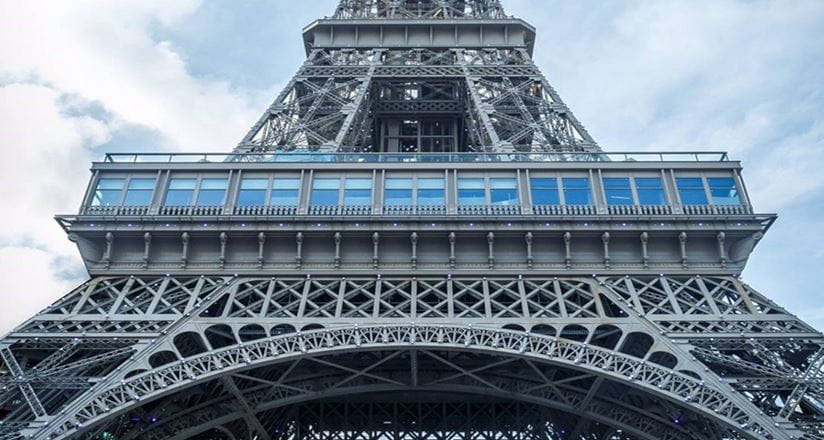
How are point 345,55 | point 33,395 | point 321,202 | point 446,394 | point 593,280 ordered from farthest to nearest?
1. point 345,55
2. point 446,394
3. point 321,202
4. point 593,280
5. point 33,395

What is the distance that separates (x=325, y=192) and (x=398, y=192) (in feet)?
9.12

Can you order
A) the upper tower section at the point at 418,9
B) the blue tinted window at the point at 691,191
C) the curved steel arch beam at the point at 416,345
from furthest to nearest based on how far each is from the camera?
1. the upper tower section at the point at 418,9
2. the blue tinted window at the point at 691,191
3. the curved steel arch beam at the point at 416,345

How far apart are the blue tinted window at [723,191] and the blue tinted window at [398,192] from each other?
1131 centimetres

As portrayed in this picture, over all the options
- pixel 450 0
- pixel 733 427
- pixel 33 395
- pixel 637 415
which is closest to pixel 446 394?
pixel 637 415

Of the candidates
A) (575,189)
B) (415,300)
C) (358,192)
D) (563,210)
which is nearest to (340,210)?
(358,192)

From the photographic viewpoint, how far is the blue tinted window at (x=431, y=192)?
2909 cm

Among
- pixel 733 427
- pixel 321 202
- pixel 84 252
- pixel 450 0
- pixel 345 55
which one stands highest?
pixel 450 0

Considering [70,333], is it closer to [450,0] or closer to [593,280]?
[593,280]

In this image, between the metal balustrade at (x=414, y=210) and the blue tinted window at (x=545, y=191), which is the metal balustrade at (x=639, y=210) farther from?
the blue tinted window at (x=545, y=191)

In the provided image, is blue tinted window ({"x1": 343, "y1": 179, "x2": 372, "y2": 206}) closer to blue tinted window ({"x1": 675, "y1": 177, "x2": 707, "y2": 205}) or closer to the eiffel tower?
the eiffel tower

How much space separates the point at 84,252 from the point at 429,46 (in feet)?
77.3

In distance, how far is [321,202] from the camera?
29156mm

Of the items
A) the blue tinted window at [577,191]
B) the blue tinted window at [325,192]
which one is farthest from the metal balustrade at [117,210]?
the blue tinted window at [577,191]

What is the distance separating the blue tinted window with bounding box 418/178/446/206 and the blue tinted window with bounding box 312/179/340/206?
3.18 meters
